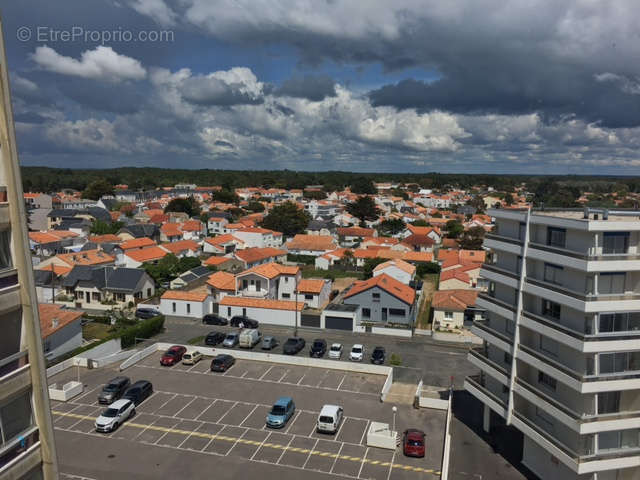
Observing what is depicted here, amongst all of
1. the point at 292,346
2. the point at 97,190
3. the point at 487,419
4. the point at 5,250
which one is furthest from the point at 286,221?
the point at 5,250

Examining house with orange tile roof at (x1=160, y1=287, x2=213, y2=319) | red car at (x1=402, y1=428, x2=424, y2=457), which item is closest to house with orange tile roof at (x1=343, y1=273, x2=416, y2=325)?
house with orange tile roof at (x1=160, y1=287, x2=213, y2=319)

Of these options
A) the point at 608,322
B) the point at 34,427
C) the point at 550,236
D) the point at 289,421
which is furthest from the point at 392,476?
the point at 34,427

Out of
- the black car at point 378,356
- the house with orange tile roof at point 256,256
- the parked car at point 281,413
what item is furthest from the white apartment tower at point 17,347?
the house with orange tile roof at point 256,256

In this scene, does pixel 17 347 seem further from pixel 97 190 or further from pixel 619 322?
pixel 97 190

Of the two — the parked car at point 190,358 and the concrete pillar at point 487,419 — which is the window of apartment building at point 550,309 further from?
the parked car at point 190,358

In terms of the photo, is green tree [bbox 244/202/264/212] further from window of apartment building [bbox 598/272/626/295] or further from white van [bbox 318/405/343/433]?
window of apartment building [bbox 598/272/626/295]

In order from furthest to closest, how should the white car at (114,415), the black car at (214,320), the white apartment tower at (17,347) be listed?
the black car at (214,320) < the white car at (114,415) < the white apartment tower at (17,347)

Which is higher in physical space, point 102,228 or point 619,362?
point 619,362
